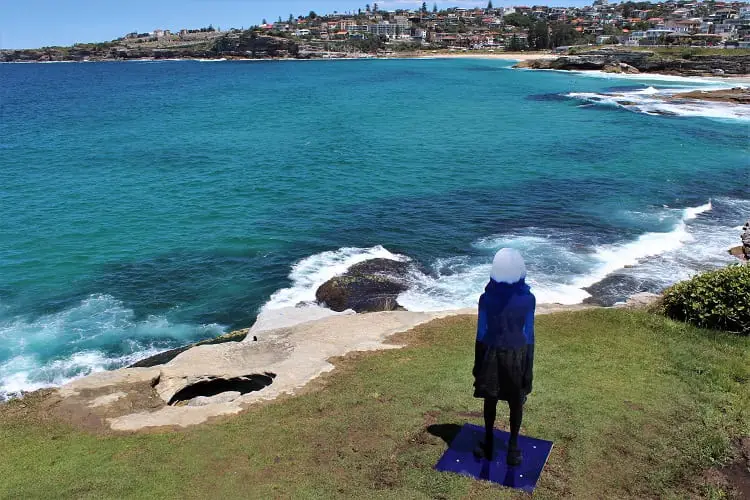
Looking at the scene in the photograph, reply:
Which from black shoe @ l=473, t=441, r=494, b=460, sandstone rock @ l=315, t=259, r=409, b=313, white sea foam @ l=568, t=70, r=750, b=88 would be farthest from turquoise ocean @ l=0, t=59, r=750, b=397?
white sea foam @ l=568, t=70, r=750, b=88

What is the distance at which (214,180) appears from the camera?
4019 cm

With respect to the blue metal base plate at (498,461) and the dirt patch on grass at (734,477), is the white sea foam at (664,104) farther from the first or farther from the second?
the blue metal base plate at (498,461)

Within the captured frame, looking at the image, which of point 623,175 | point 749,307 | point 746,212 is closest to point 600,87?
point 623,175

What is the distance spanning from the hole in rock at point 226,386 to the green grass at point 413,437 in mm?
1715

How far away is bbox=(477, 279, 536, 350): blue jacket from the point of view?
7.24 metres

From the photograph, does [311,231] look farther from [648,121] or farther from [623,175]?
[648,121]

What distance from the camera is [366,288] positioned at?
22.0m

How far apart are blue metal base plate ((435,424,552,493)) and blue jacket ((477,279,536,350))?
178 cm

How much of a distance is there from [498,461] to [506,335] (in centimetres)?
207

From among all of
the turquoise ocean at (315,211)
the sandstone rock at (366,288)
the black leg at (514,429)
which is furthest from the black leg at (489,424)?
the turquoise ocean at (315,211)

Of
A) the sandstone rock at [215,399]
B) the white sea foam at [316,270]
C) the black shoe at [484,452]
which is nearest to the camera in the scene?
the black shoe at [484,452]

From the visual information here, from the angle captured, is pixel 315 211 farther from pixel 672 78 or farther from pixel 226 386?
pixel 672 78

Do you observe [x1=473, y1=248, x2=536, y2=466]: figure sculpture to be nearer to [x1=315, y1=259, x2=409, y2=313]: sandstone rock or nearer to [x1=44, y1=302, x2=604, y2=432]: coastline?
[x1=44, y1=302, x2=604, y2=432]: coastline

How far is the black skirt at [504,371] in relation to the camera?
749 centimetres
